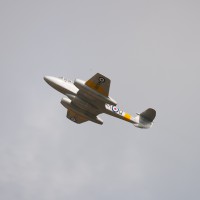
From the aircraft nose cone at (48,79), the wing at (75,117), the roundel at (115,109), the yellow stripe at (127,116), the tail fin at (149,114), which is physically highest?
the aircraft nose cone at (48,79)

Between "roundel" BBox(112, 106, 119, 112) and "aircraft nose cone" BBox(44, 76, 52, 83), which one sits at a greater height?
"aircraft nose cone" BBox(44, 76, 52, 83)

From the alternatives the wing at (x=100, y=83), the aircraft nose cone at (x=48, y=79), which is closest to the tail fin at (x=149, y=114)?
the wing at (x=100, y=83)

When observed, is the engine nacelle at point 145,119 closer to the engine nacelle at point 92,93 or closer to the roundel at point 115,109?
the roundel at point 115,109

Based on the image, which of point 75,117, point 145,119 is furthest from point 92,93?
point 145,119

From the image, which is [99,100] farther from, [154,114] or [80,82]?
[154,114]

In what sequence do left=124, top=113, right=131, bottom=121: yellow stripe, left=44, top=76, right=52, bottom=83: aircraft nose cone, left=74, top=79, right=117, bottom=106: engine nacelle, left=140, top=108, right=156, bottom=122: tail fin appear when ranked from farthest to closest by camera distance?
left=140, top=108, right=156, bottom=122: tail fin
left=124, top=113, right=131, bottom=121: yellow stripe
left=44, top=76, right=52, bottom=83: aircraft nose cone
left=74, top=79, right=117, bottom=106: engine nacelle

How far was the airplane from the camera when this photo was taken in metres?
42.3

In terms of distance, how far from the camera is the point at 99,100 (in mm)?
43188

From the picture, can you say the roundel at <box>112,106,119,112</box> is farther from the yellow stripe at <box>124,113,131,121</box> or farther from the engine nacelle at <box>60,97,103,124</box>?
the engine nacelle at <box>60,97,103,124</box>

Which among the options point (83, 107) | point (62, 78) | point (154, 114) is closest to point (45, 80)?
point (62, 78)

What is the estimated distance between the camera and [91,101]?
146ft

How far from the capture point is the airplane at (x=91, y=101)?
42281 mm

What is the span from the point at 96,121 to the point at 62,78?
6.06 m

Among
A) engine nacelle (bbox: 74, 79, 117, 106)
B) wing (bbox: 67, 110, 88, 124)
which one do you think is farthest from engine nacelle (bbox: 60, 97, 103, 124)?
engine nacelle (bbox: 74, 79, 117, 106)
